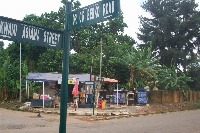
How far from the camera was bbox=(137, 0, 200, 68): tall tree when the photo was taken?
114 ft

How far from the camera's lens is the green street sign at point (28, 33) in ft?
12.3

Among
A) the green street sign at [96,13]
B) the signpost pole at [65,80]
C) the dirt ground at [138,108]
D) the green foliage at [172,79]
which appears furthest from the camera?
the green foliage at [172,79]

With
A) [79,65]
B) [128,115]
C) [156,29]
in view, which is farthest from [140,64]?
[156,29]

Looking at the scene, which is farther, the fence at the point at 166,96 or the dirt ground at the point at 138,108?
the fence at the point at 166,96

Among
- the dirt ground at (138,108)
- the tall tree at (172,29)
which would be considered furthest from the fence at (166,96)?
the tall tree at (172,29)

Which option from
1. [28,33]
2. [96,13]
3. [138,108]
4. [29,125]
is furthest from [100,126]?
[96,13]

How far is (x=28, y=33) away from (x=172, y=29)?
Result: 112 ft

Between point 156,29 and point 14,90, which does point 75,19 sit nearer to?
point 14,90

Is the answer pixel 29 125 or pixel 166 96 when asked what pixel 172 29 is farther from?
pixel 29 125

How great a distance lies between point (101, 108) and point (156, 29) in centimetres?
2070

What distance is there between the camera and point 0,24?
370cm

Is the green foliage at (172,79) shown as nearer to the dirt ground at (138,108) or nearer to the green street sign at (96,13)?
the dirt ground at (138,108)

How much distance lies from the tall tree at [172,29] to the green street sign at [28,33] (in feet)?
106

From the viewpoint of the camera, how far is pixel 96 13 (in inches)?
153
